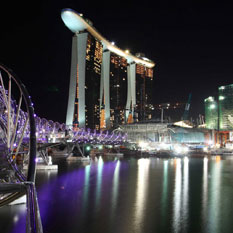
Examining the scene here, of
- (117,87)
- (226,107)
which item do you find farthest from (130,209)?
(117,87)

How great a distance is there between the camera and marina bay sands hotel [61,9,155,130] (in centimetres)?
8425

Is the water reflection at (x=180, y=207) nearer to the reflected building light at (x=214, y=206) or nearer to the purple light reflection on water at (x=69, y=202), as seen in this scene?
the reflected building light at (x=214, y=206)

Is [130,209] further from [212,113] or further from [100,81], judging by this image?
[100,81]

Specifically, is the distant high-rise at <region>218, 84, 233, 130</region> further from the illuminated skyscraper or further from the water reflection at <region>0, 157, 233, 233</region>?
the water reflection at <region>0, 157, 233, 233</region>

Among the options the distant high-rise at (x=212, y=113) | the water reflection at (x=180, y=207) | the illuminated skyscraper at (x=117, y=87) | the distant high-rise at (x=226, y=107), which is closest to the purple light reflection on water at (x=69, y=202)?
the water reflection at (x=180, y=207)

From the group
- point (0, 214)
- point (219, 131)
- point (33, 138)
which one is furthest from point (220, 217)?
point (219, 131)

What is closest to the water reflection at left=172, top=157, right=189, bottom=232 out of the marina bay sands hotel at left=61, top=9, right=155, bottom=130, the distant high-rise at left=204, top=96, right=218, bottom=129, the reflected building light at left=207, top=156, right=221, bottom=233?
the reflected building light at left=207, top=156, right=221, bottom=233

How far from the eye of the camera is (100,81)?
135 m

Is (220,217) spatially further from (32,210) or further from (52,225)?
(32,210)

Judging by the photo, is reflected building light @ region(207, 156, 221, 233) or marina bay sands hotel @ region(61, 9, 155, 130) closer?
reflected building light @ region(207, 156, 221, 233)

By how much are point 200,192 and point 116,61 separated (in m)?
132

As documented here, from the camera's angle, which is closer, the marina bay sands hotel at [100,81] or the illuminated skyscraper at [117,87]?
the marina bay sands hotel at [100,81]

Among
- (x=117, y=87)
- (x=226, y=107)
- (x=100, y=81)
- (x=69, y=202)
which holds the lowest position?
(x=69, y=202)

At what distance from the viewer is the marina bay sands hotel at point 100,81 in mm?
84250
